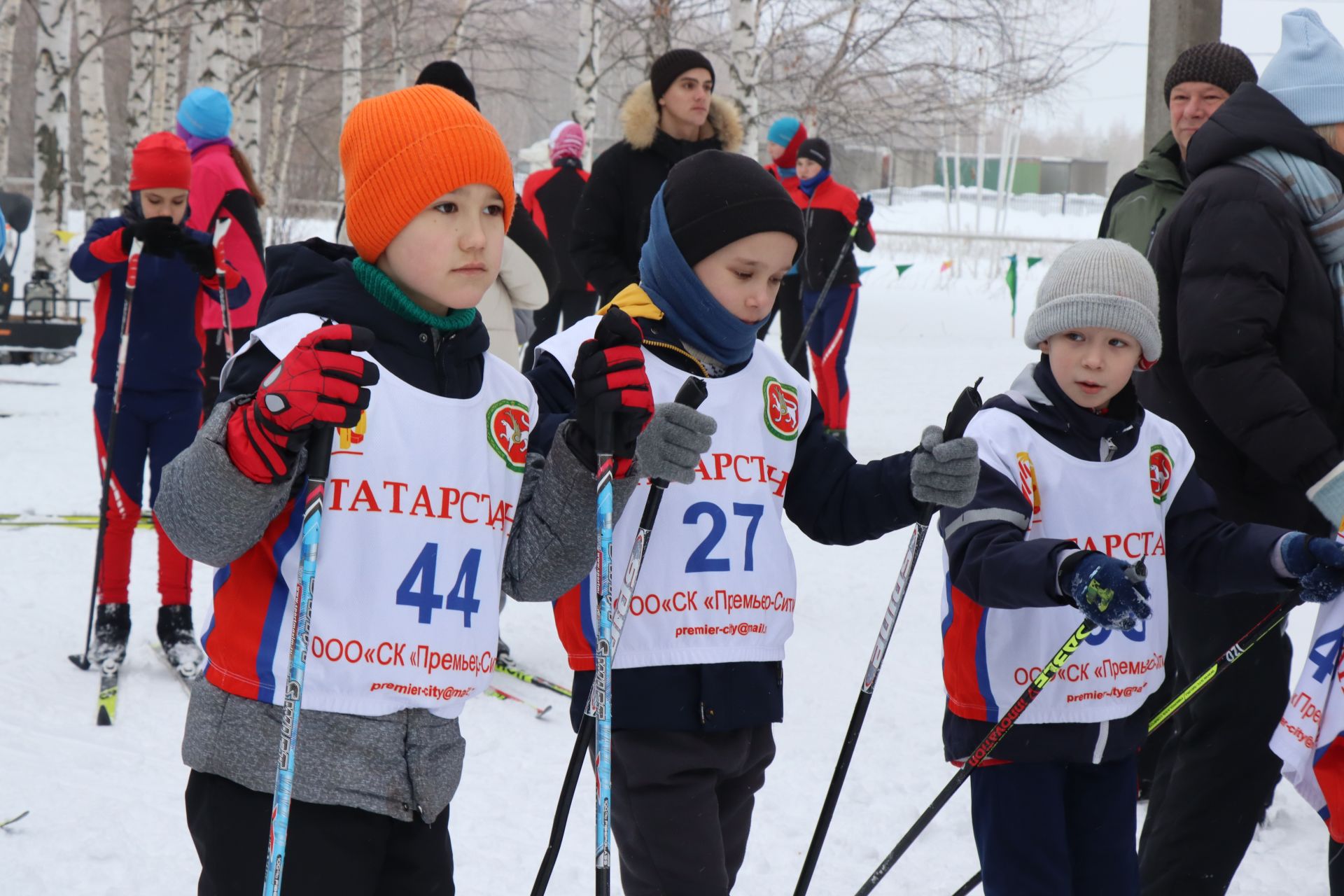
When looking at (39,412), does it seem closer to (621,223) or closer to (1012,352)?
(621,223)

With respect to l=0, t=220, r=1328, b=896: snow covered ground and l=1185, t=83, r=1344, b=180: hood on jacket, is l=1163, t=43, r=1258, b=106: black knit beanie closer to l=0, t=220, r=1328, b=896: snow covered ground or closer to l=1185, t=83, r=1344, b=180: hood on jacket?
l=1185, t=83, r=1344, b=180: hood on jacket

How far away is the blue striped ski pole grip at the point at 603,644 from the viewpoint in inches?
79.0

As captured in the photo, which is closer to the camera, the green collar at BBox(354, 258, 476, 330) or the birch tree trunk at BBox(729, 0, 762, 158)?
the green collar at BBox(354, 258, 476, 330)

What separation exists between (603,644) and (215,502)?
2.15 feet

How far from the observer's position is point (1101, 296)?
2686 mm

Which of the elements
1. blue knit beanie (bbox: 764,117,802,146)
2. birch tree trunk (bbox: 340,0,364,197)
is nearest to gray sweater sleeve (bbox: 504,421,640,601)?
blue knit beanie (bbox: 764,117,802,146)

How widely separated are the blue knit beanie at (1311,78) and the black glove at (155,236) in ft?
12.0

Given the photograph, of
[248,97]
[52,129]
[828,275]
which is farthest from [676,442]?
[52,129]

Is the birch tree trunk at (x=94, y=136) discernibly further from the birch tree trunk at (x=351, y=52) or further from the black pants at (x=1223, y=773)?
the black pants at (x=1223, y=773)

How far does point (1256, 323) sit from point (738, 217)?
125cm

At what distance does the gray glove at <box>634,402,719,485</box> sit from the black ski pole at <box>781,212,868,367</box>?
6.66 metres

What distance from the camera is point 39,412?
1002cm

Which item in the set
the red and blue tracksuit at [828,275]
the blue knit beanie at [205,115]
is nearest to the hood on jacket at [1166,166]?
the blue knit beanie at [205,115]

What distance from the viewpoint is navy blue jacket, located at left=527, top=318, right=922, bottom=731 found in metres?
2.39
